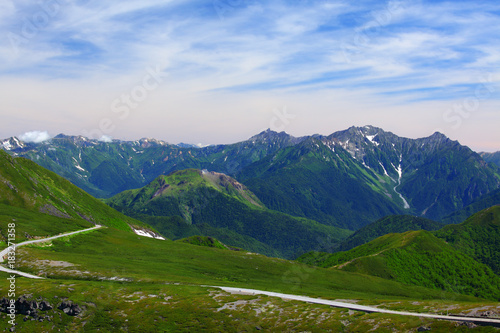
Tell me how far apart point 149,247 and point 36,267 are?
83.6 meters

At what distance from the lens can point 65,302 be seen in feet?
272

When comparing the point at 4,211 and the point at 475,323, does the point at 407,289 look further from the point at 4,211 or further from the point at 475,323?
the point at 4,211

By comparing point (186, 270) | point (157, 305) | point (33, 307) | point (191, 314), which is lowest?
point (186, 270)

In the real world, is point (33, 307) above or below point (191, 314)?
above

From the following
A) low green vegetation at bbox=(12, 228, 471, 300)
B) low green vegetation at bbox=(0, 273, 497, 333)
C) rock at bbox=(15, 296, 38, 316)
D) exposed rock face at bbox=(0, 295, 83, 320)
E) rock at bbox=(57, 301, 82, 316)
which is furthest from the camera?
low green vegetation at bbox=(12, 228, 471, 300)

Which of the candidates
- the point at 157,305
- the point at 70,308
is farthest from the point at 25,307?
the point at 157,305

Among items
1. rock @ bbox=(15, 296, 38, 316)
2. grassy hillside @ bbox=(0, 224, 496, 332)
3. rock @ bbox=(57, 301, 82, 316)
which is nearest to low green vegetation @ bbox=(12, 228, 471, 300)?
grassy hillside @ bbox=(0, 224, 496, 332)

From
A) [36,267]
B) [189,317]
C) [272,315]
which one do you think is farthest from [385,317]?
[36,267]

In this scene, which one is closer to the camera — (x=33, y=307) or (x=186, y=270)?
(x=33, y=307)

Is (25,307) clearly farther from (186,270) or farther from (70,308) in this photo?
(186,270)

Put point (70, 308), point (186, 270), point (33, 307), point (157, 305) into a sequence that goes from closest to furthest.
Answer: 1. point (33, 307)
2. point (70, 308)
3. point (157, 305)
4. point (186, 270)

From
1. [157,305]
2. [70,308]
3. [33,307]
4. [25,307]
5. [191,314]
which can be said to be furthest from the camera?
[157,305]

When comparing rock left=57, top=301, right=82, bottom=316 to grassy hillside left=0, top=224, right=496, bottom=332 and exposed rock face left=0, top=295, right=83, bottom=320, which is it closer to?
exposed rock face left=0, top=295, right=83, bottom=320

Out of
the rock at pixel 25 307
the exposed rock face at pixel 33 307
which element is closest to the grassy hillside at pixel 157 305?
the exposed rock face at pixel 33 307
